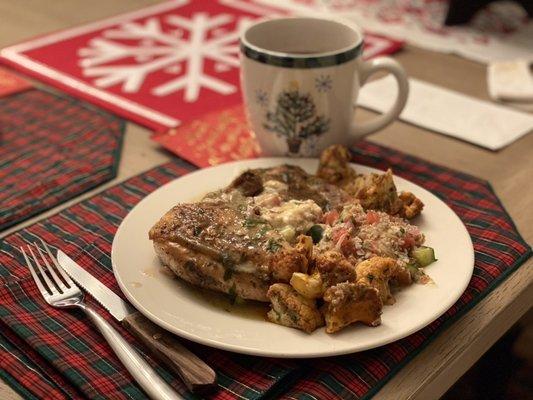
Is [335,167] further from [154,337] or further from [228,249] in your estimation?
[154,337]

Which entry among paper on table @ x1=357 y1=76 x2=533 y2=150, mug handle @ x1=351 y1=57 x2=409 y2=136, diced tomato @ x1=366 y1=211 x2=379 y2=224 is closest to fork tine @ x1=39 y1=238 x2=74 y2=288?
diced tomato @ x1=366 y1=211 x2=379 y2=224

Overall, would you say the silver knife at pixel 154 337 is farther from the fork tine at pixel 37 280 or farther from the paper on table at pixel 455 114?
the paper on table at pixel 455 114

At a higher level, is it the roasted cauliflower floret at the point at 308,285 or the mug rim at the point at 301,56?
the mug rim at the point at 301,56

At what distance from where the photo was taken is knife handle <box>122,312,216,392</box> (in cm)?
64

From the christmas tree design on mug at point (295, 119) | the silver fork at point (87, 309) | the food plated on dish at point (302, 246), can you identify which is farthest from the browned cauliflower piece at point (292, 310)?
the christmas tree design on mug at point (295, 119)

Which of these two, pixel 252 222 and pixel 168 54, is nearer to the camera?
pixel 252 222

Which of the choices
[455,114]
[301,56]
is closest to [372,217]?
[301,56]

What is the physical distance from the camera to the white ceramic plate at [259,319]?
2.18 feet

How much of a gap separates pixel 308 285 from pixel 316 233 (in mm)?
111

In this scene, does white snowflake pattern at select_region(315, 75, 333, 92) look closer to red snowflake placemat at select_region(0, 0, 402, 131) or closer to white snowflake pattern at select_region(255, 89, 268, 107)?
white snowflake pattern at select_region(255, 89, 268, 107)

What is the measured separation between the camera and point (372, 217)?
0.82 metres

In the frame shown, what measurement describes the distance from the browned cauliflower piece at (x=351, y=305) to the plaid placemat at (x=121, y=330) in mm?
41

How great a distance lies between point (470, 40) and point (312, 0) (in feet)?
1.47

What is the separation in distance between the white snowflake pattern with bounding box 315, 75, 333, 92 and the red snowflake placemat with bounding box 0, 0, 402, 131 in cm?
31
